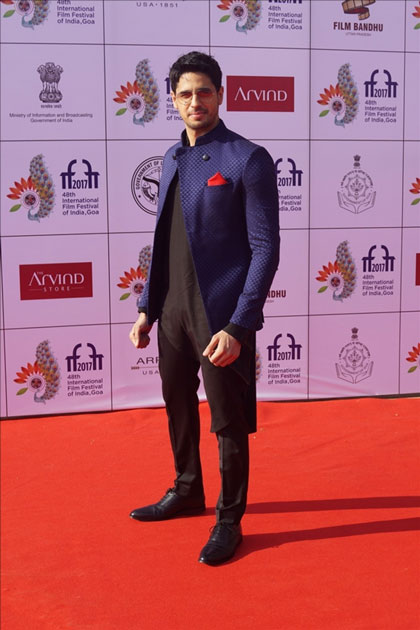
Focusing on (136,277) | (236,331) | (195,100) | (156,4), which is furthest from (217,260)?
(156,4)

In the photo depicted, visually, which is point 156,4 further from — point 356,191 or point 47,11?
point 356,191

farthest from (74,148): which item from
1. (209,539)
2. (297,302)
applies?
(209,539)

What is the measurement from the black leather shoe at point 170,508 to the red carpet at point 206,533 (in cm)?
4

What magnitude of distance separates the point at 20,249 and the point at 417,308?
2250 mm

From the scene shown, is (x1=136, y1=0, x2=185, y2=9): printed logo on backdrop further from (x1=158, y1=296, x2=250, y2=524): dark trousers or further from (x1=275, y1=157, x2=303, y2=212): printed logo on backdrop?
(x1=158, y1=296, x2=250, y2=524): dark trousers

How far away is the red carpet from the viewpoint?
79.5 inches

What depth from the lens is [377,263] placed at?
13.9 ft

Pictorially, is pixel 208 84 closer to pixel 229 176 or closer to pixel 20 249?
pixel 229 176

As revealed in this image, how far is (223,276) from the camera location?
2.33 metres

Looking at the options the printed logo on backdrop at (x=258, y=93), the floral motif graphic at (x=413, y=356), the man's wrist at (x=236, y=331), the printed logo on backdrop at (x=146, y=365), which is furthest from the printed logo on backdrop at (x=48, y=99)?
the floral motif graphic at (x=413, y=356)

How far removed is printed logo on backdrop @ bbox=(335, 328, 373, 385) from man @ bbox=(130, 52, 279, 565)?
1892 millimetres

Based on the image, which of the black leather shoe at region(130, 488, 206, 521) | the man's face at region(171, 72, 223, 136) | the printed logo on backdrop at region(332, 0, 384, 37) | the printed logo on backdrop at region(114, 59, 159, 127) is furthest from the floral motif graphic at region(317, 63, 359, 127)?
the black leather shoe at region(130, 488, 206, 521)

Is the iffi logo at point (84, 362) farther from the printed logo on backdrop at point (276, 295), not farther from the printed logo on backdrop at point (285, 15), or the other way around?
the printed logo on backdrop at point (285, 15)

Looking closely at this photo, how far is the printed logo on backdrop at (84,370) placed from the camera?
404 centimetres
